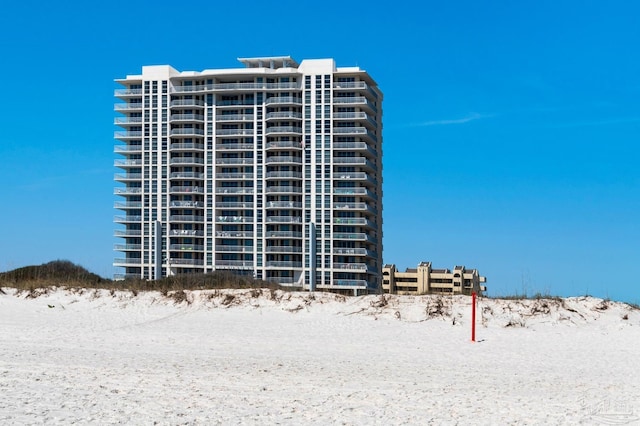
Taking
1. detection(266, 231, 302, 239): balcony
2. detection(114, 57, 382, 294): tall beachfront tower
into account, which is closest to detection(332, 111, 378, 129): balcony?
detection(114, 57, 382, 294): tall beachfront tower

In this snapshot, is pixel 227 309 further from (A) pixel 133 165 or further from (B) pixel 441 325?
(A) pixel 133 165

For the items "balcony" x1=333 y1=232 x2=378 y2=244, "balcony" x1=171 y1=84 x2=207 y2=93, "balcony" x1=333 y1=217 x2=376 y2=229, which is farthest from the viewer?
"balcony" x1=171 y1=84 x2=207 y2=93

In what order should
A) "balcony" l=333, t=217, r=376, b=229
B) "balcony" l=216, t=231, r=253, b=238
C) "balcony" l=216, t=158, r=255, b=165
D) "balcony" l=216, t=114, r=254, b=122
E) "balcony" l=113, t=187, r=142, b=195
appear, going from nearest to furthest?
"balcony" l=333, t=217, r=376, b=229
"balcony" l=216, t=231, r=253, b=238
"balcony" l=216, t=158, r=255, b=165
"balcony" l=216, t=114, r=254, b=122
"balcony" l=113, t=187, r=142, b=195

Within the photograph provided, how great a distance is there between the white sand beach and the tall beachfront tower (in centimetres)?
6673

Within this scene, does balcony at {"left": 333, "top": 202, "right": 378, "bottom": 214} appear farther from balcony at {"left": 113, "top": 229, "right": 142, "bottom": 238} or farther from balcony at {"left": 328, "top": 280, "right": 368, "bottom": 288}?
balcony at {"left": 113, "top": 229, "right": 142, "bottom": 238}

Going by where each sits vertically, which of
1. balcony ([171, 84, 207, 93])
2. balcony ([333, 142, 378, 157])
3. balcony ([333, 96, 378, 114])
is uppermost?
balcony ([171, 84, 207, 93])

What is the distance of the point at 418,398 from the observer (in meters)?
12.5

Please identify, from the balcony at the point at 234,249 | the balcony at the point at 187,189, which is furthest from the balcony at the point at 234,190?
the balcony at the point at 234,249

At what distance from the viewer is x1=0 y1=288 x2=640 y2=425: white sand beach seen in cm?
1147

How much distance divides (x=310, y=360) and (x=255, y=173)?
268 ft

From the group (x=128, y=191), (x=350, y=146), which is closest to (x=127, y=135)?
(x=128, y=191)

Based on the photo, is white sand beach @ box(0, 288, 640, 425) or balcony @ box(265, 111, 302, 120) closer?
white sand beach @ box(0, 288, 640, 425)

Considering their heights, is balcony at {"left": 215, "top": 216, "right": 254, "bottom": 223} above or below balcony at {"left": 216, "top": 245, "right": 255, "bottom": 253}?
above

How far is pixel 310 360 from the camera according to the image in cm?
1700
